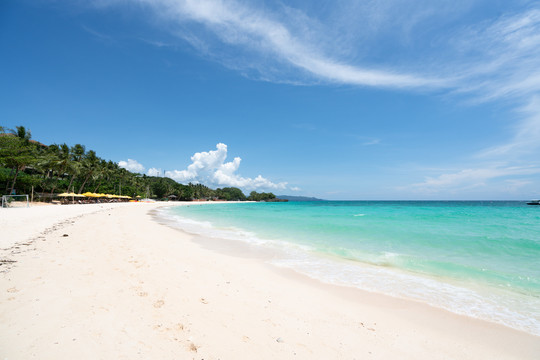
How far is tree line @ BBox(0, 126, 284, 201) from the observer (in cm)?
2581

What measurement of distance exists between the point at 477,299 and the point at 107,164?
7660 cm

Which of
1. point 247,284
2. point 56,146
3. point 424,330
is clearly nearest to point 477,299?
point 424,330

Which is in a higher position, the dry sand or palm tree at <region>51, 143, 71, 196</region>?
palm tree at <region>51, 143, 71, 196</region>

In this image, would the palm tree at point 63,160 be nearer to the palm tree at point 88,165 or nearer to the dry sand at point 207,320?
the palm tree at point 88,165

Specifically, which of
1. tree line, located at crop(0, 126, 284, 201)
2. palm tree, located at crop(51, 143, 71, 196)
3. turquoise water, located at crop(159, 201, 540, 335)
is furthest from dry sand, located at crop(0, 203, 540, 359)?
palm tree, located at crop(51, 143, 71, 196)

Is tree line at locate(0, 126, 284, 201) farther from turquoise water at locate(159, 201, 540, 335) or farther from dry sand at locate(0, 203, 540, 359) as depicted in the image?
turquoise water at locate(159, 201, 540, 335)

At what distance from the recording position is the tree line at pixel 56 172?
25812 mm

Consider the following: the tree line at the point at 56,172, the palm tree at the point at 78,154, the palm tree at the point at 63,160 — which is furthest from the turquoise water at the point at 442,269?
the palm tree at the point at 78,154

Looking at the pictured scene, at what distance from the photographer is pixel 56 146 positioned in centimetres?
4784

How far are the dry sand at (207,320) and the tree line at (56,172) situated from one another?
30.1 meters

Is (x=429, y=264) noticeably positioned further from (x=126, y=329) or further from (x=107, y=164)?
(x=107, y=164)

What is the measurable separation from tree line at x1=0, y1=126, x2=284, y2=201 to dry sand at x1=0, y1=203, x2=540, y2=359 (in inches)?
1185

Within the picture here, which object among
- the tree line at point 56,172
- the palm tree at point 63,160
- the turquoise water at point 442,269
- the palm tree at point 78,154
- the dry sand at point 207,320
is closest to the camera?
the dry sand at point 207,320

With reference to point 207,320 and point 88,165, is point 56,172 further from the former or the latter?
point 207,320
